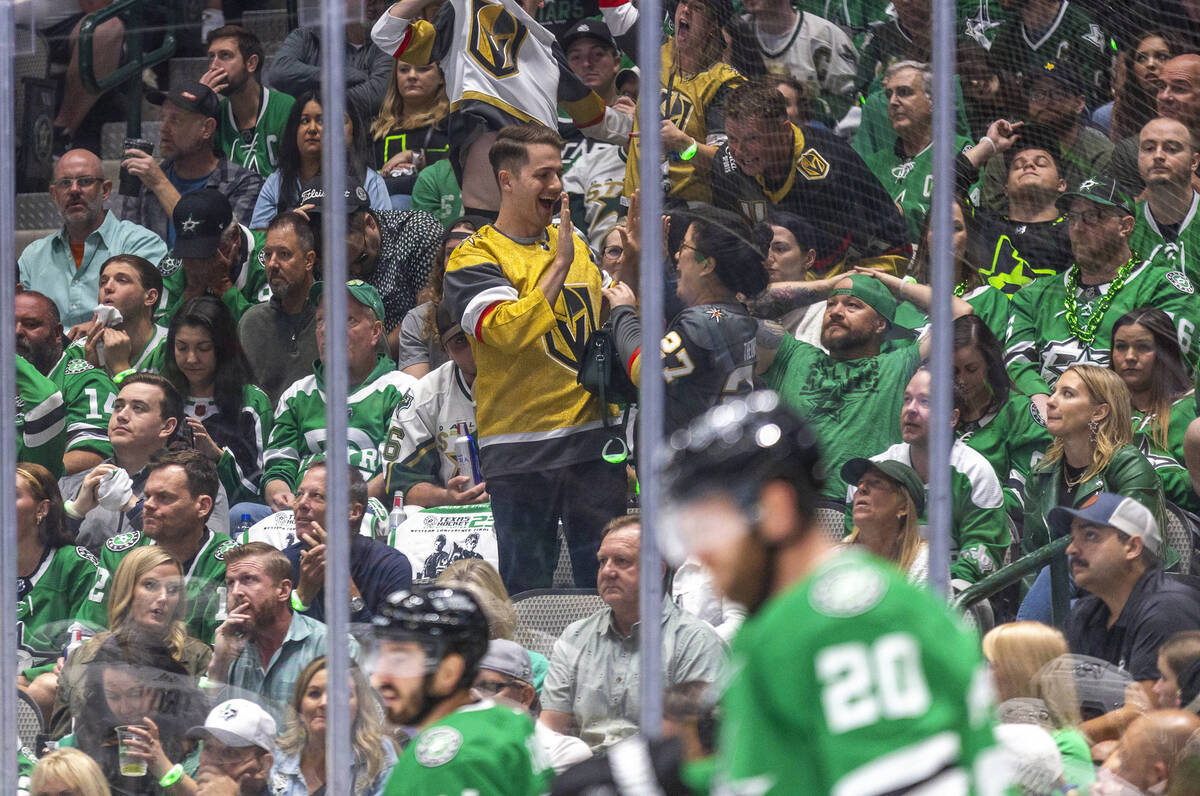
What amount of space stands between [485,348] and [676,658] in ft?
2.57

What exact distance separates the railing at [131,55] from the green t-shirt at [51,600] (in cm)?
94

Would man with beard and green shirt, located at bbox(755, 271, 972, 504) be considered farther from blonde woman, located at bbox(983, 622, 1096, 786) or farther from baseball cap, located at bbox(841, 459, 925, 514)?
blonde woman, located at bbox(983, 622, 1096, 786)

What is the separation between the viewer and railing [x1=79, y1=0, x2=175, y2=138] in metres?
3.48

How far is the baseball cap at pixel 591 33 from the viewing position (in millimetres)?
3133

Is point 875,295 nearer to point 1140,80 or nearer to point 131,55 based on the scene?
point 1140,80

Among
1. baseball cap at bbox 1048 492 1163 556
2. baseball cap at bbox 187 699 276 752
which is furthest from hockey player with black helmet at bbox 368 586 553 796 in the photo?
baseball cap at bbox 1048 492 1163 556

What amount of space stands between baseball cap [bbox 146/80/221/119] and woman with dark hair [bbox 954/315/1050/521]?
1637 millimetres

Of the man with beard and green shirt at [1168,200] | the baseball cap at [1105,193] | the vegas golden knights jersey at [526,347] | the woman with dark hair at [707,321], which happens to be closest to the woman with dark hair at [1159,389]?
the man with beard and green shirt at [1168,200]

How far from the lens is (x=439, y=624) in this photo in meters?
2.72

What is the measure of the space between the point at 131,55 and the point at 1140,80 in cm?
210

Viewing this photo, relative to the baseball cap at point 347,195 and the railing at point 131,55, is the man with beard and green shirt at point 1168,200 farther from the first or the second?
the railing at point 131,55

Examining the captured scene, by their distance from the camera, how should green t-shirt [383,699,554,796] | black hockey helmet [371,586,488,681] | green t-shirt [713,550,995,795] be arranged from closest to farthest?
1. green t-shirt [713,550,995,795]
2. green t-shirt [383,699,554,796]
3. black hockey helmet [371,586,488,681]

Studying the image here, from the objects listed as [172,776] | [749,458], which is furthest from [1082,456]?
[172,776]

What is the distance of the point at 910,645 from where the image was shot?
158 centimetres
